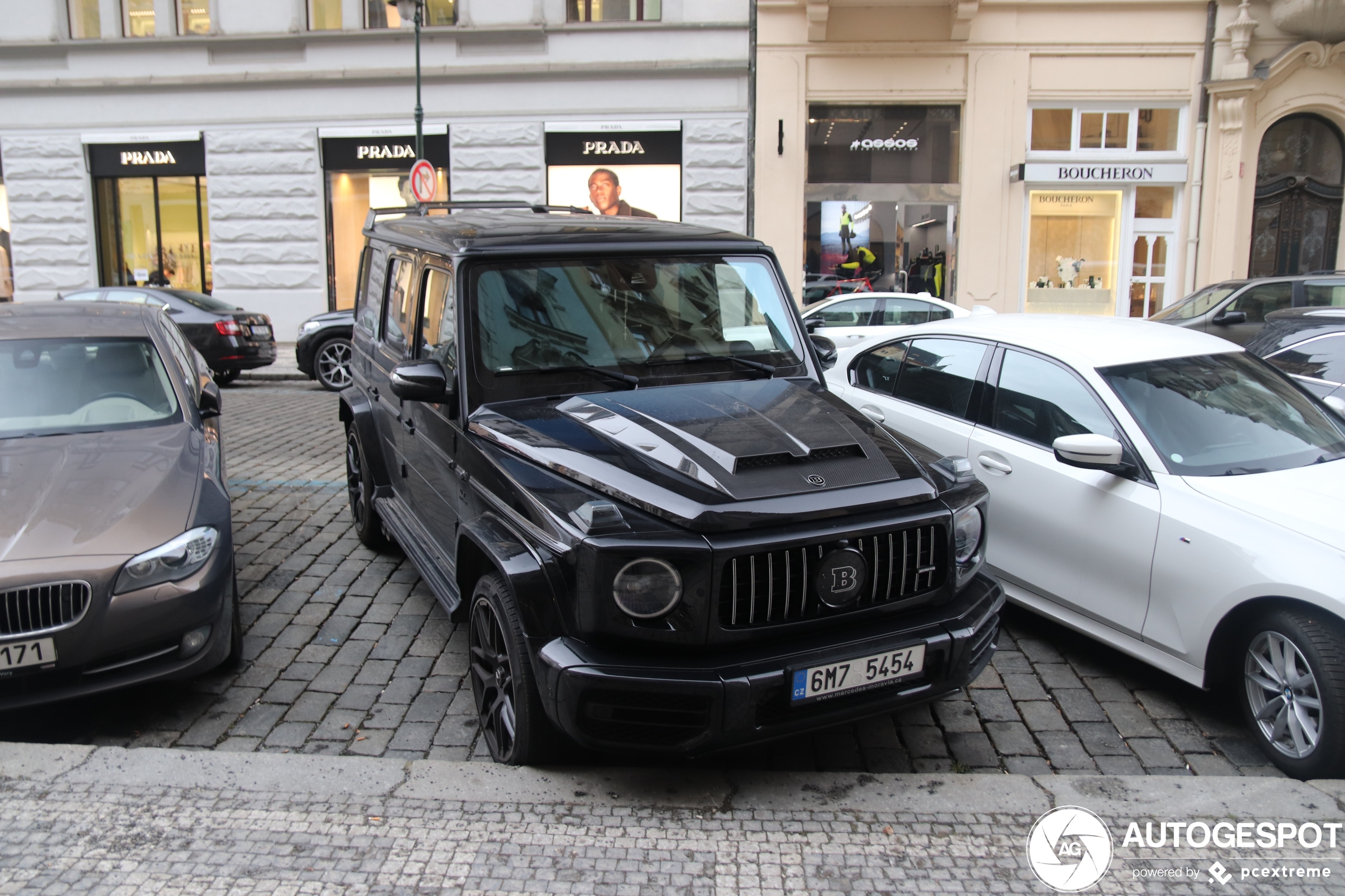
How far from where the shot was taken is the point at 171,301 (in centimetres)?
1506

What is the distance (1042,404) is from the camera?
4961 millimetres

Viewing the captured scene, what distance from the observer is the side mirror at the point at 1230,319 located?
10992 mm

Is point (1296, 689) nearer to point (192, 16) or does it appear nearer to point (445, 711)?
point (445, 711)

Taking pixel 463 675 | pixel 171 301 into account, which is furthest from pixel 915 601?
pixel 171 301

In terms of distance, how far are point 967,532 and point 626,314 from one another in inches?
66.3

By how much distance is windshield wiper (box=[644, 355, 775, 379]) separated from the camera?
4.27 meters

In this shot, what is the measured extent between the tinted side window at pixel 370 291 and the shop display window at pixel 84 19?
17.9 m

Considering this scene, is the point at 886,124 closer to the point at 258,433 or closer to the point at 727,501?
the point at 258,433

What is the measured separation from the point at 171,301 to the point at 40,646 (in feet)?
41.8

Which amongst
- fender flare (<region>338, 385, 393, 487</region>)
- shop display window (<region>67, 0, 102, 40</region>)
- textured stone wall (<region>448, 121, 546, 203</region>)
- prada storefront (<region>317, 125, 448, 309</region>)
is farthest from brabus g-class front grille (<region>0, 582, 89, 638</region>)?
shop display window (<region>67, 0, 102, 40</region>)

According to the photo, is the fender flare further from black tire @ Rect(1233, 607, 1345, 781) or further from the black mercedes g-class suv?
black tire @ Rect(1233, 607, 1345, 781)

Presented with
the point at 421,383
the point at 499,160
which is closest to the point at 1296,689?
the point at 421,383

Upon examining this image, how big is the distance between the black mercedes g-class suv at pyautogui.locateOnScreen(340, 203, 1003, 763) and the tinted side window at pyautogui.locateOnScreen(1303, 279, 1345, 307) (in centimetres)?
940

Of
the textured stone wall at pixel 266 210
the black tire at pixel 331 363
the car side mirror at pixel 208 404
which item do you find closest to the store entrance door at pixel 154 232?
the textured stone wall at pixel 266 210
